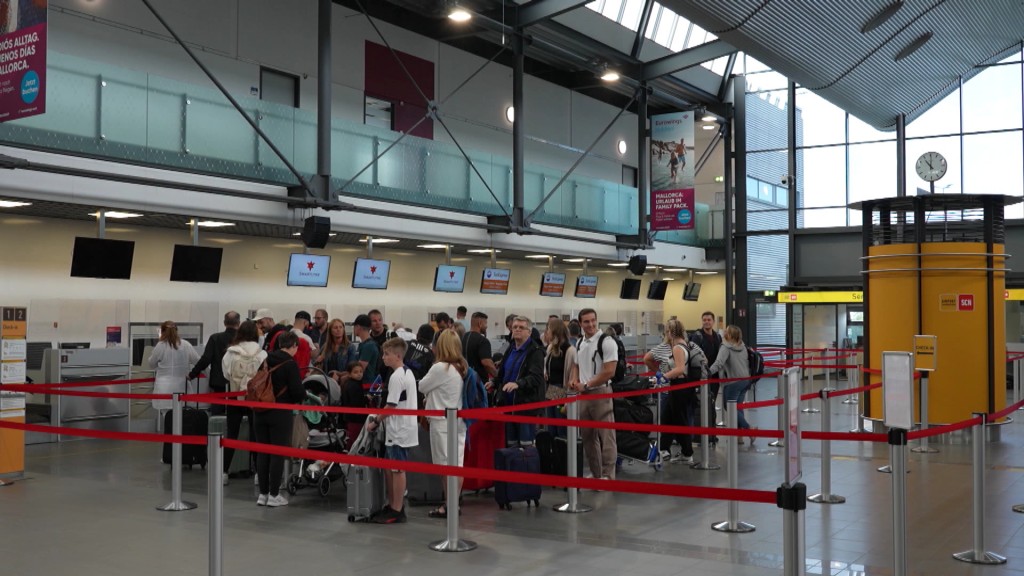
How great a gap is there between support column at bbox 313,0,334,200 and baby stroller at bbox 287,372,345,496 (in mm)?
6277

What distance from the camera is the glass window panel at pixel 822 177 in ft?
95.6

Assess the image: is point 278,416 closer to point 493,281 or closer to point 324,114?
point 324,114

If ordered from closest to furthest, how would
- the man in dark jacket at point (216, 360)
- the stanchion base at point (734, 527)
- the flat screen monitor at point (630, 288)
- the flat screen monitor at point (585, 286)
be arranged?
the stanchion base at point (734, 527) < the man in dark jacket at point (216, 360) < the flat screen monitor at point (585, 286) < the flat screen monitor at point (630, 288)

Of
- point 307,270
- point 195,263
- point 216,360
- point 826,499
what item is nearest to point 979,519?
point 826,499

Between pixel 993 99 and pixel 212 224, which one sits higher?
pixel 993 99

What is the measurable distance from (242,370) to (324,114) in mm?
6454

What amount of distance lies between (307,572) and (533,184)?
53.1 feet

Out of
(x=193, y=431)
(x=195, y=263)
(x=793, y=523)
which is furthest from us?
(x=195, y=263)

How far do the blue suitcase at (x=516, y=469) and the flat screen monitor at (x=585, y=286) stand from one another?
15.7 metres

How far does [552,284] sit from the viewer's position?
24.5m

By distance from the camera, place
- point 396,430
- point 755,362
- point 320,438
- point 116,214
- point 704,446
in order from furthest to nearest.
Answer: point 116,214, point 755,362, point 704,446, point 320,438, point 396,430

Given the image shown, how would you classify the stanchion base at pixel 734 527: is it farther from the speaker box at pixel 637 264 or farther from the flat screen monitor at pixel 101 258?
the speaker box at pixel 637 264

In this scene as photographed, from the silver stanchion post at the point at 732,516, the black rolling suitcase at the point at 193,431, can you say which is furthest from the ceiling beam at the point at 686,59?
the silver stanchion post at the point at 732,516

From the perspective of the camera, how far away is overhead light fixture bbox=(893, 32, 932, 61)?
20.2 meters
